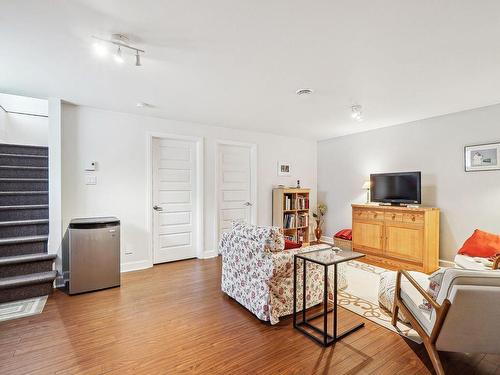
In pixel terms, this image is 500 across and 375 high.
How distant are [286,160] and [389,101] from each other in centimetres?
262

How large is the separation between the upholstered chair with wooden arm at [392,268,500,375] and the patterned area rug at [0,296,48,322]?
3580 mm

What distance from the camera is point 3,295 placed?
9.53 ft

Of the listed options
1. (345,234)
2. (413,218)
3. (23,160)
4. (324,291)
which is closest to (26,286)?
(23,160)

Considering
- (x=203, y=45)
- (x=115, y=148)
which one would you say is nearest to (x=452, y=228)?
(x=203, y=45)

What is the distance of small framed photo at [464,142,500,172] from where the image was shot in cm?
356

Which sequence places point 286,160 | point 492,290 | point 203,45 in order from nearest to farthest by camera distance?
1. point 492,290
2. point 203,45
3. point 286,160

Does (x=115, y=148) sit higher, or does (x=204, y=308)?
(x=115, y=148)

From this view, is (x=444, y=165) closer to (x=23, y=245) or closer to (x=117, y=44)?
(x=117, y=44)

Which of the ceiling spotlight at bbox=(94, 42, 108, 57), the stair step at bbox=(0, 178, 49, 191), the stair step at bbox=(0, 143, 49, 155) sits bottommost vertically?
the stair step at bbox=(0, 178, 49, 191)

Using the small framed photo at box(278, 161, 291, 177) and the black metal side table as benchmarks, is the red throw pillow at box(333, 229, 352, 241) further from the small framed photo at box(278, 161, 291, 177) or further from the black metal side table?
the black metal side table

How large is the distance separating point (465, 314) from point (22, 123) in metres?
6.67

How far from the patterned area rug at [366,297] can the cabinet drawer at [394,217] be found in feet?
2.59

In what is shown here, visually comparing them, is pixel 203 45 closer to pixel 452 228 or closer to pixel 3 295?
pixel 3 295

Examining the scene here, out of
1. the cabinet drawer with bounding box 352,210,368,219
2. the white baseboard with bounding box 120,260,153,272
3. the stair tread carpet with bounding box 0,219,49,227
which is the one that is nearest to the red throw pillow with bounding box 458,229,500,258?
the cabinet drawer with bounding box 352,210,368,219
